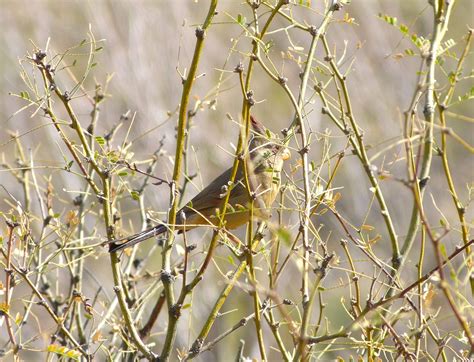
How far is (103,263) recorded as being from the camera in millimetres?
8609

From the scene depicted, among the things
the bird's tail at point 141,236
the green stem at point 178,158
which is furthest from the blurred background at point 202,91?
the green stem at point 178,158

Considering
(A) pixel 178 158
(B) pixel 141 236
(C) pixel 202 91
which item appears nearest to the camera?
(A) pixel 178 158

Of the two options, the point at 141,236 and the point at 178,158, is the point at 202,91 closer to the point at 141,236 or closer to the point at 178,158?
the point at 141,236

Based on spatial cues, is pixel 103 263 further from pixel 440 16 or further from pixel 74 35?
pixel 440 16

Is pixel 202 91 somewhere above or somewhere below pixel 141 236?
above

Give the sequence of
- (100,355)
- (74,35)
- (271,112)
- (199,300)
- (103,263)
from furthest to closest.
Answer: (271,112), (103,263), (74,35), (199,300), (100,355)

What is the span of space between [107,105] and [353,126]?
563 centimetres

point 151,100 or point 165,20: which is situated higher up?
point 165,20

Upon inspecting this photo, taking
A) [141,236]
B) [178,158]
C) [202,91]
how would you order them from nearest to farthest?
[178,158] → [141,236] → [202,91]

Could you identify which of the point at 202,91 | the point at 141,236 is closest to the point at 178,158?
the point at 141,236

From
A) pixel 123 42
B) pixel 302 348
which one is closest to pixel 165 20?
pixel 123 42

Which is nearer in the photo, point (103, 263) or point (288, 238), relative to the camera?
point (288, 238)

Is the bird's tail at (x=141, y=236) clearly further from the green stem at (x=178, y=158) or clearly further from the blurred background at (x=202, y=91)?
the blurred background at (x=202, y=91)

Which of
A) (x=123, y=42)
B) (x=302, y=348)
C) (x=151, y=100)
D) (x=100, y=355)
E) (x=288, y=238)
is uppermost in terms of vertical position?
(x=123, y=42)
